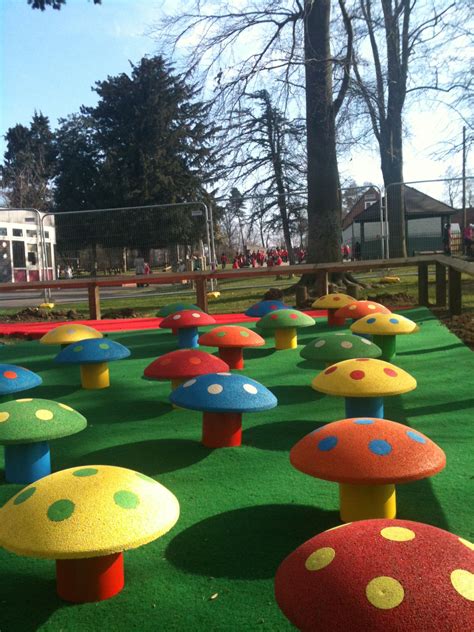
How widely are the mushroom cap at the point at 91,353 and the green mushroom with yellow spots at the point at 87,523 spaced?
3387 millimetres

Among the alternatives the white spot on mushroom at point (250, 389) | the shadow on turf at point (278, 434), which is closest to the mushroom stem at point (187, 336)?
the shadow on turf at point (278, 434)

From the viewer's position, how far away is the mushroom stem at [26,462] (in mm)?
3654

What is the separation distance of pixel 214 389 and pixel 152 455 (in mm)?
676

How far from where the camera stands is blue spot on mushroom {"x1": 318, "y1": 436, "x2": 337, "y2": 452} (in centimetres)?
281

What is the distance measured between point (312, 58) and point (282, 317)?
9.36 m

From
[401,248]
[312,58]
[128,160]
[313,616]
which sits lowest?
[313,616]

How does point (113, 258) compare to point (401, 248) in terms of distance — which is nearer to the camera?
point (401, 248)

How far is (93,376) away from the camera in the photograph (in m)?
6.26

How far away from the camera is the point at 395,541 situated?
180 cm

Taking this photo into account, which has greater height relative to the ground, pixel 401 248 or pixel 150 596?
pixel 401 248

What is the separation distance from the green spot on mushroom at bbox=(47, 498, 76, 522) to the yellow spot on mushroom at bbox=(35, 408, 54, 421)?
4.23ft

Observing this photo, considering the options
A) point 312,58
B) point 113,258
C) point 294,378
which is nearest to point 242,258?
point 113,258

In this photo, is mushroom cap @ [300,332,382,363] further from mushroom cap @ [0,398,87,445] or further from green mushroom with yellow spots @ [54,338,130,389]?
mushroom cap @ [0,398,87,445]

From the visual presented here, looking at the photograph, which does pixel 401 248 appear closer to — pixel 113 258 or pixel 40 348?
pixel 113 258
